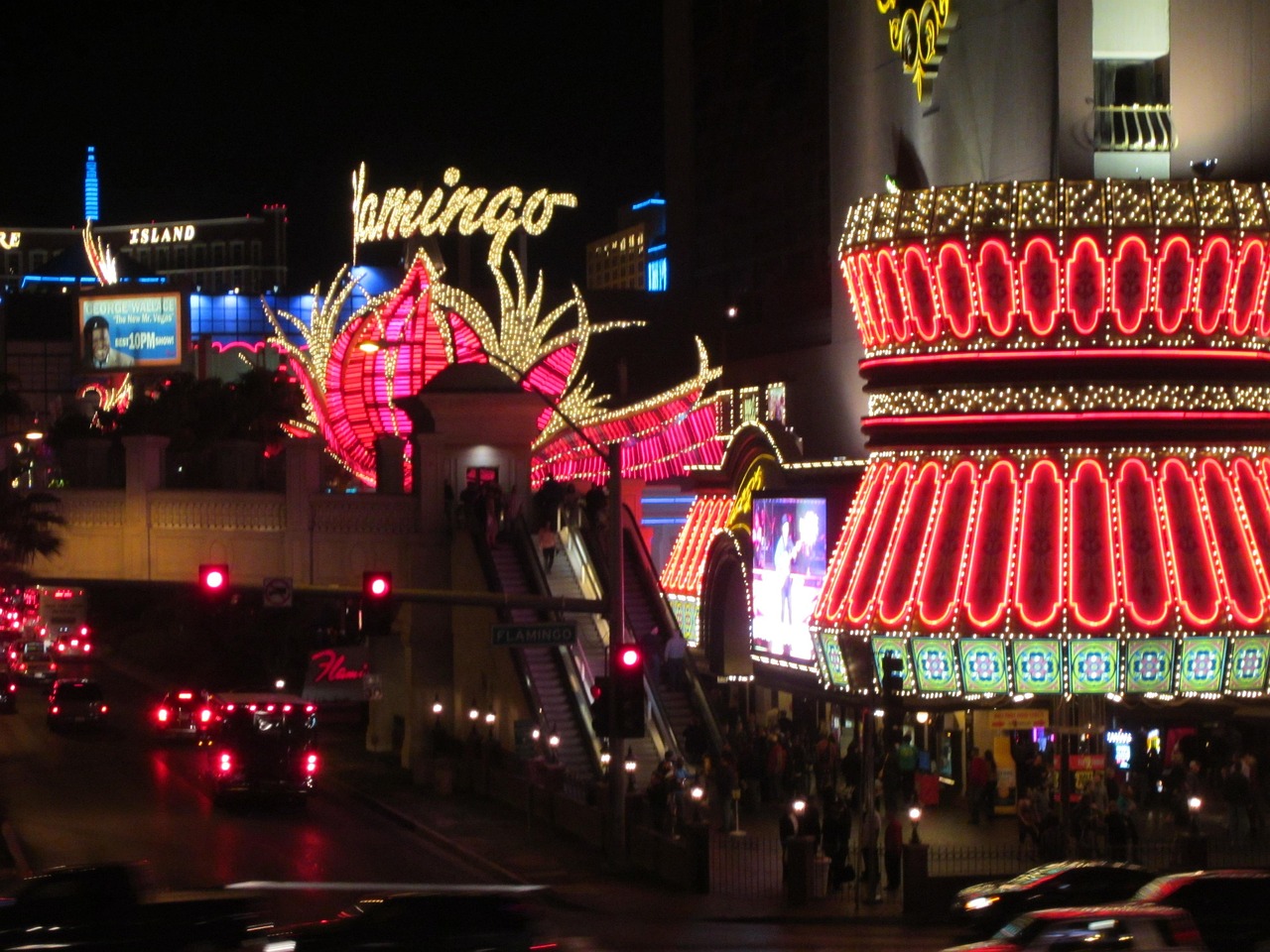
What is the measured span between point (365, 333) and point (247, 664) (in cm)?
1614

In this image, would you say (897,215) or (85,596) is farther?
(85,596)

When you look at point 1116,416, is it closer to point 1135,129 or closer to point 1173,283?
point 1173,283

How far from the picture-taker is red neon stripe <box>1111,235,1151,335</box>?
33.0 meters

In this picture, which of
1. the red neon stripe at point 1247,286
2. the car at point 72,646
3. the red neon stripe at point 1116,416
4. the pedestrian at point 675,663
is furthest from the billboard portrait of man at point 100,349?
the red neon stripe at point 1247,286

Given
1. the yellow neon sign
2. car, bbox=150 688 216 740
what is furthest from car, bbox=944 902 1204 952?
car, bbox=150 688 216 740

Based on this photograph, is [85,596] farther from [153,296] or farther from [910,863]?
[910,863]

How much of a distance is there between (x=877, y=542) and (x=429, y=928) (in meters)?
20.0

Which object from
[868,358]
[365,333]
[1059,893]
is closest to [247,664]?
[365,333]

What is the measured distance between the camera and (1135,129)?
38.3 metres

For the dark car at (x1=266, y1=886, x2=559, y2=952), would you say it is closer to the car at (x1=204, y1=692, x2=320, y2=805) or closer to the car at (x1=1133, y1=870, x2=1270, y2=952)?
the car at (x1=1133, y1=870, x2=1270, y2=952)

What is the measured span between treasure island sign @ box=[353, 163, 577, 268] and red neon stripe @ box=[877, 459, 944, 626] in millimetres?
32648

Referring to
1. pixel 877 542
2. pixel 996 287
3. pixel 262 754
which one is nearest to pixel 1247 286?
pixel 996 287

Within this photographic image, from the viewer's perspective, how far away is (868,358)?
36.2 m

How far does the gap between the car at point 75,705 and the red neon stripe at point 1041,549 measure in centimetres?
2796
